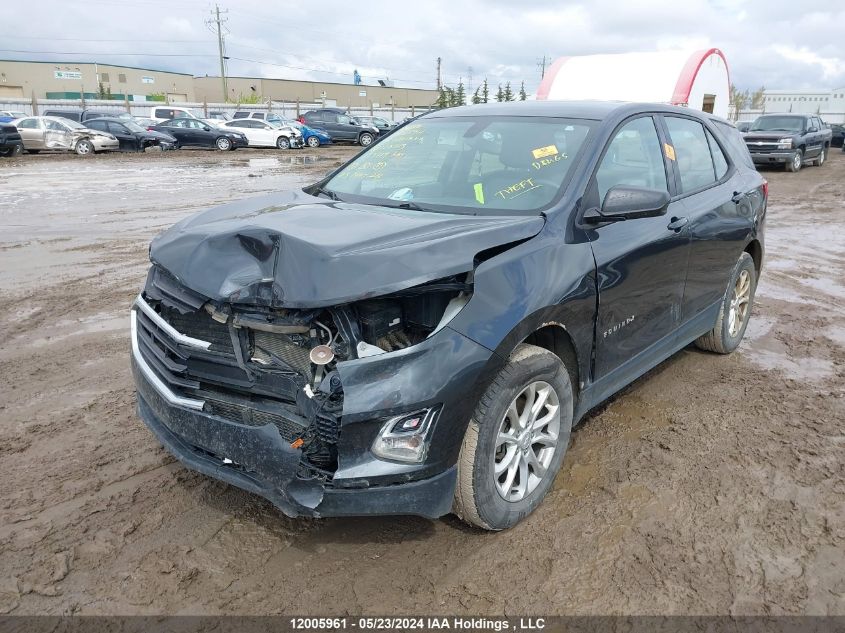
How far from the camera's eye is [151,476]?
133 inches

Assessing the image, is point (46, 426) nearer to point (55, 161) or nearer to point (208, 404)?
point (208, 404)

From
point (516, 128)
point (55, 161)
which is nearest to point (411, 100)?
point (55, 161)

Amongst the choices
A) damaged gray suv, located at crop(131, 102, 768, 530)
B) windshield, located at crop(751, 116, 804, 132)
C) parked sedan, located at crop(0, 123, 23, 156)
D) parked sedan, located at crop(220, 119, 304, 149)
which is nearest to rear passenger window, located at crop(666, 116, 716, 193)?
damaged gray suv, located at crop(131, 102, 768, 530)

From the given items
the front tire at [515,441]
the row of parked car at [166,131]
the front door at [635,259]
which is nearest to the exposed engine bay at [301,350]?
the front tire at [515,441]

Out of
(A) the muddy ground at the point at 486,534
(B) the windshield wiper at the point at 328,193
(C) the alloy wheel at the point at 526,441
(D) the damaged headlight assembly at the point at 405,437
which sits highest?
(B) the windshield wiper at the point at 328,193

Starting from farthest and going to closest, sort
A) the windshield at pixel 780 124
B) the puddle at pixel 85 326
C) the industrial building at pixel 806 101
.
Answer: the industrial building at pixel 806 101
the windshield at pixel 780 124
the puddle at pixel 85 326

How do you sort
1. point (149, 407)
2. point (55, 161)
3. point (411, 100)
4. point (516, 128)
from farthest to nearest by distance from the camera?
point (411, 100) → point (55, 161) → point (516, 128) → point (149, 407)

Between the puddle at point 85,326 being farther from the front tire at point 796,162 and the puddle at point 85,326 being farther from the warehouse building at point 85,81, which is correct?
the warehouse building at point 85,81

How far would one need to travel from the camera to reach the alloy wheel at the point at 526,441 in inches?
114

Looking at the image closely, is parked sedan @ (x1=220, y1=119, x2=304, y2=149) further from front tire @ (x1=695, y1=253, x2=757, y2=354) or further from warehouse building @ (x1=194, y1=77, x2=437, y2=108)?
warehouse building @ (x1=194, y1=77, x2=437, y2=108)

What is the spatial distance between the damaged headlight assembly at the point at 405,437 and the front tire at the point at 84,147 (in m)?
26.6

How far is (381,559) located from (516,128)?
248cm

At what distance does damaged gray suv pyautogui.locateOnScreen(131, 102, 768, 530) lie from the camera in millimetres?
2508

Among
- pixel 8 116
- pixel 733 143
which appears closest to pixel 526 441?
pixel 733 143
